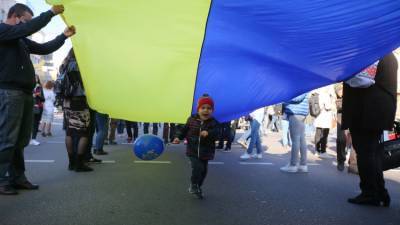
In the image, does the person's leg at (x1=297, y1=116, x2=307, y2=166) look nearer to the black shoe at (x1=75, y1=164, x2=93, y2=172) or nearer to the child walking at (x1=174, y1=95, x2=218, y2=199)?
the child walking at (x1=174, y1=95, x2=218, y2=199)

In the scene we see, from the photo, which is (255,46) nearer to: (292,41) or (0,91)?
(292,41)

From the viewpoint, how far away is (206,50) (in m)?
4.23

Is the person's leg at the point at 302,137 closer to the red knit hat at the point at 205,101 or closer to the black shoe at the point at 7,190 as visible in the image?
the red knit hat at the point at 205,101

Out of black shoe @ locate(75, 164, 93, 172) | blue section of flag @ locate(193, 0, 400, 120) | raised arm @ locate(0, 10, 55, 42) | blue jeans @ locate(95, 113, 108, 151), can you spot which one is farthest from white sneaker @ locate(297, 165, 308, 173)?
raised arm @ locate(0, 10, 55, 42)

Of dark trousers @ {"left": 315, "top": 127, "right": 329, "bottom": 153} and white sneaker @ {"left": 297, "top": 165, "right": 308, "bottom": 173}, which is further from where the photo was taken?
dark trousers @ {"left": 315, "top": 127, "right": 329, "bottom": 153}

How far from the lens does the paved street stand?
150 inches

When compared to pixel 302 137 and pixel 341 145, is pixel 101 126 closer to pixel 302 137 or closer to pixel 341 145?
pixel 302 137

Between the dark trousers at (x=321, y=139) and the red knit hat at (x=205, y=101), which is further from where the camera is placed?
the dark trousers at (x=321, y=139)

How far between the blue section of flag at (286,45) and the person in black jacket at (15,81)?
155 centimetres

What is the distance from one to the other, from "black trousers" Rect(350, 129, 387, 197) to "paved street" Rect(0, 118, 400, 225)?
241 mm

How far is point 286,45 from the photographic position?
3.82m

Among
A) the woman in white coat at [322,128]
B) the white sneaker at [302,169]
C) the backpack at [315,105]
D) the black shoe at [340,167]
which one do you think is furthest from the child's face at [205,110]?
the backpack at [315,105]

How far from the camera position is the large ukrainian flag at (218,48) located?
3.43 metres

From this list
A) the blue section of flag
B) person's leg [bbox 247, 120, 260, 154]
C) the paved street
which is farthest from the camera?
person's leg [bbox 247, 120, 260, 154]
